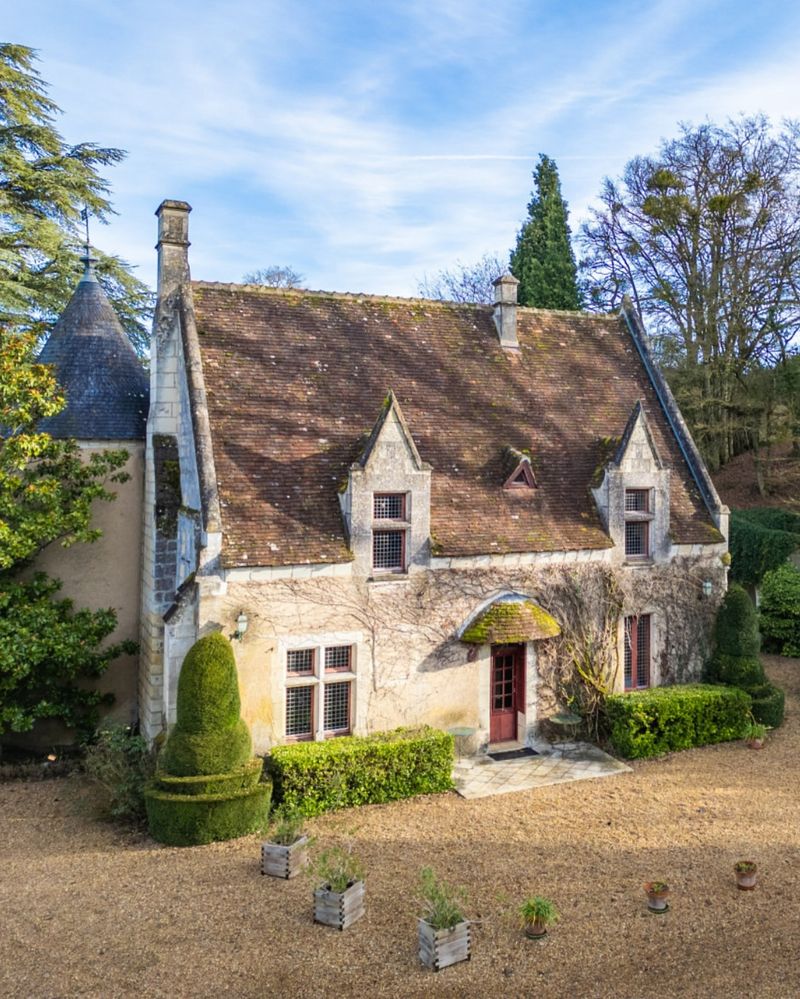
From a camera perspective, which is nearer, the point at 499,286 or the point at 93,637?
the point at 93,637

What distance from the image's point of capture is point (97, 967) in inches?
336

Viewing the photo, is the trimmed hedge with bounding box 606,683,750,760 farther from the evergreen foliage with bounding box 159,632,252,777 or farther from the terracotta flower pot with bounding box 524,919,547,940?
the evergreen foliage with bounding box 159,632,252,777

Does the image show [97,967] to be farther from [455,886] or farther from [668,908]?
[668,908]

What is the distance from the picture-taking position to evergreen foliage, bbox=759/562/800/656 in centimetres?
2308

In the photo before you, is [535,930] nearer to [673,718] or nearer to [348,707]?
[348,707]

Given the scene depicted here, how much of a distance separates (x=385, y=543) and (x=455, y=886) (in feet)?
21.1

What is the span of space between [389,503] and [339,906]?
7502 millimetres

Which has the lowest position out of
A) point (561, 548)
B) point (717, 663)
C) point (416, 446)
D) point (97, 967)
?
point (97, 967)

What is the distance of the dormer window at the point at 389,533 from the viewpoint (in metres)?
14.6

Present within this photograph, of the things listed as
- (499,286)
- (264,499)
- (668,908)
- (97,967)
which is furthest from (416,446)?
(97,967)

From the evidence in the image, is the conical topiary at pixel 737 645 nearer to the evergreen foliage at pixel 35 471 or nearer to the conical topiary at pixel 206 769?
the conical topiary at pixel 206 769

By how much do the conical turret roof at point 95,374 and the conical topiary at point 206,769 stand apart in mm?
6517

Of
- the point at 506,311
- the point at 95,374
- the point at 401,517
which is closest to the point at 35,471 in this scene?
the point at 95,374

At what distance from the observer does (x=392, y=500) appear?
14805mm
